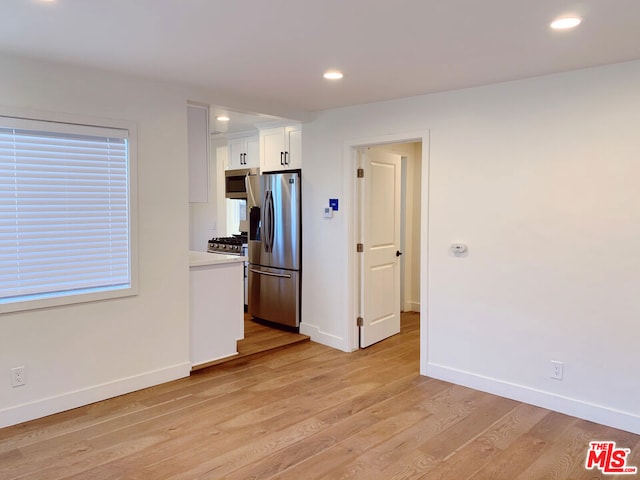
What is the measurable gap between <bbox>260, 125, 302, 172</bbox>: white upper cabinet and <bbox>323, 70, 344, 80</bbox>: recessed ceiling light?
1528mm

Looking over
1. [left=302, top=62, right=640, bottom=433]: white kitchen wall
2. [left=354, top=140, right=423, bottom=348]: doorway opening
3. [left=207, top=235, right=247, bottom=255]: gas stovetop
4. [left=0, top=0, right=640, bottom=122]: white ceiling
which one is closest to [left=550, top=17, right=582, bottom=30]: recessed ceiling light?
[left=0, top=0, right=640, bottom=122]: white ceiling

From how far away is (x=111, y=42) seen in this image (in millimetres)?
2623

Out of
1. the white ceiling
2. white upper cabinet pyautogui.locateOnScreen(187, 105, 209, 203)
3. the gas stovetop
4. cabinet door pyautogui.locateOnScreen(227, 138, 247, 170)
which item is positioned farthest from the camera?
cabinet door pyautogui.locateOnScreen(227, 138, 247, 170)

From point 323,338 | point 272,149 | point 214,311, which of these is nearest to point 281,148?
point 272,149

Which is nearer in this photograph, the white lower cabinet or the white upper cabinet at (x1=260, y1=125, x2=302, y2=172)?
the white lower cabinet

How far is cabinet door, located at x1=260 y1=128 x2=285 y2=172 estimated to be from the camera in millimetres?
5086

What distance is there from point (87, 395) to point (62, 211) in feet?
4.32

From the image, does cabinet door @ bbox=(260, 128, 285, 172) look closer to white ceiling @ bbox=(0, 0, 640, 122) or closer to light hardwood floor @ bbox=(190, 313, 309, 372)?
white ceiling @ bbox=(0, 0, 640, 122)

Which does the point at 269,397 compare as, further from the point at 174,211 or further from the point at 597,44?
the point at 597,44

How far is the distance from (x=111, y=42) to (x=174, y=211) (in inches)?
53.8

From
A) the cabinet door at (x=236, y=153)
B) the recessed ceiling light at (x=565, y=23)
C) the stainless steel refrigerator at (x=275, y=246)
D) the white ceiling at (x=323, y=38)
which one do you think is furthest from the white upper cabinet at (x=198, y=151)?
the recessed ceiling light at (x=565, y=23)

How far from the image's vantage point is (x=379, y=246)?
15.6 ft

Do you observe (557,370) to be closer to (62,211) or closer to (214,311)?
(214,311)

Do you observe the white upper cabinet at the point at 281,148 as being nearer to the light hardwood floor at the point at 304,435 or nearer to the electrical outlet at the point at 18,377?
the light hardwood floor at the point at 304,435
